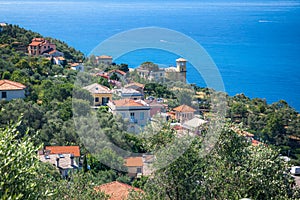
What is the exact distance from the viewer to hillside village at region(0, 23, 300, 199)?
5.55 metres

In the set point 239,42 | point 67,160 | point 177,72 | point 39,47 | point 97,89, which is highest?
point 239,42

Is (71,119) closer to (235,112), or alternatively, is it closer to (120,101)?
(120,101)

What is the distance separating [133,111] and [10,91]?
16.9ft

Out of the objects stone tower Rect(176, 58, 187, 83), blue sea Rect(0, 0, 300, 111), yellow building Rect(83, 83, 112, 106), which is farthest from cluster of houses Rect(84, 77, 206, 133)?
blue sea Rect(0, 0, 300, 111)

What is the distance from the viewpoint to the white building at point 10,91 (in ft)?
43.2

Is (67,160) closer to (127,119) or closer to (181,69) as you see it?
(127,119)

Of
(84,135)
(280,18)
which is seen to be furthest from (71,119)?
(280,18)

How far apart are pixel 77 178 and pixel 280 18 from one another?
7299 cm

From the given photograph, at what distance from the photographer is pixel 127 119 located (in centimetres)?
951

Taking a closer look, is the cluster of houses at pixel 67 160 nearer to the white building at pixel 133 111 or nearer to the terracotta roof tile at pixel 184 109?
the white building at pixel 133 111

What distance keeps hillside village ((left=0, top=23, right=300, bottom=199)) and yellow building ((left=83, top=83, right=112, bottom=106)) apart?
3 centimetres

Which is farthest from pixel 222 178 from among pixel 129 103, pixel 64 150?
pixel 64 150

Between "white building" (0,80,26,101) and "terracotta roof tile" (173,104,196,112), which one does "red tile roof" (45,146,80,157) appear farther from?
"white building" (0,80,26,101)

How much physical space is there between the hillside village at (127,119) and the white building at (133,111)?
2 cm
